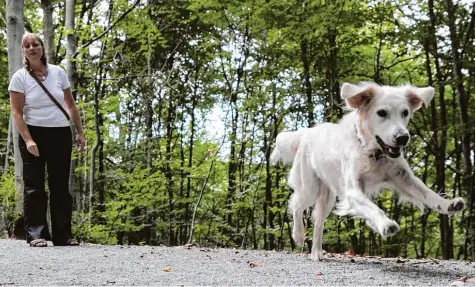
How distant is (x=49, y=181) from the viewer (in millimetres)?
5445

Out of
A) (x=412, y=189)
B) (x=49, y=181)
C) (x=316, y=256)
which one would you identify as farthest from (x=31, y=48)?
(x=412, y=189)

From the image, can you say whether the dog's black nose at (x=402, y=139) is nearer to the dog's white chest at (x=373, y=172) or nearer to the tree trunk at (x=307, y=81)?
the dog's white chest at (x=373, y=172)

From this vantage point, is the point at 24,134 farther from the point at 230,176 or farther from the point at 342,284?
the point at 230,176

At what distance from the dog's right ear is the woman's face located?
3272 mm

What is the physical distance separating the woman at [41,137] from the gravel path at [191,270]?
0.51 m

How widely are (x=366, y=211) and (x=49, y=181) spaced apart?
3.53m

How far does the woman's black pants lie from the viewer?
5352mm

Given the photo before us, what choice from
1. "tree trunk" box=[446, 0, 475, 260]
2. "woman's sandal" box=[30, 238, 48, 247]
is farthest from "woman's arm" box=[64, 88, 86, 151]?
"tree trunk" box=[446, 0, 475, 260]

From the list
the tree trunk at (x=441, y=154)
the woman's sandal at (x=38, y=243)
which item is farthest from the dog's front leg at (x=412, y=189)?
the tree trunk at (x=441, y=154)

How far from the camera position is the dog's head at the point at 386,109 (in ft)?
11.6

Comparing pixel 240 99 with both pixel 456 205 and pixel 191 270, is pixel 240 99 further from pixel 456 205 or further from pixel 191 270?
pixel 456 205

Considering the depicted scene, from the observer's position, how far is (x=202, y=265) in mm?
4102

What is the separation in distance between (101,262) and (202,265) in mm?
871

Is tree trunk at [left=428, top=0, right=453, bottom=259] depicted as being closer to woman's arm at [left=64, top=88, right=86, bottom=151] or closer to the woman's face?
woman's arm at [left=64, top=88, right=86, bottom=151]
